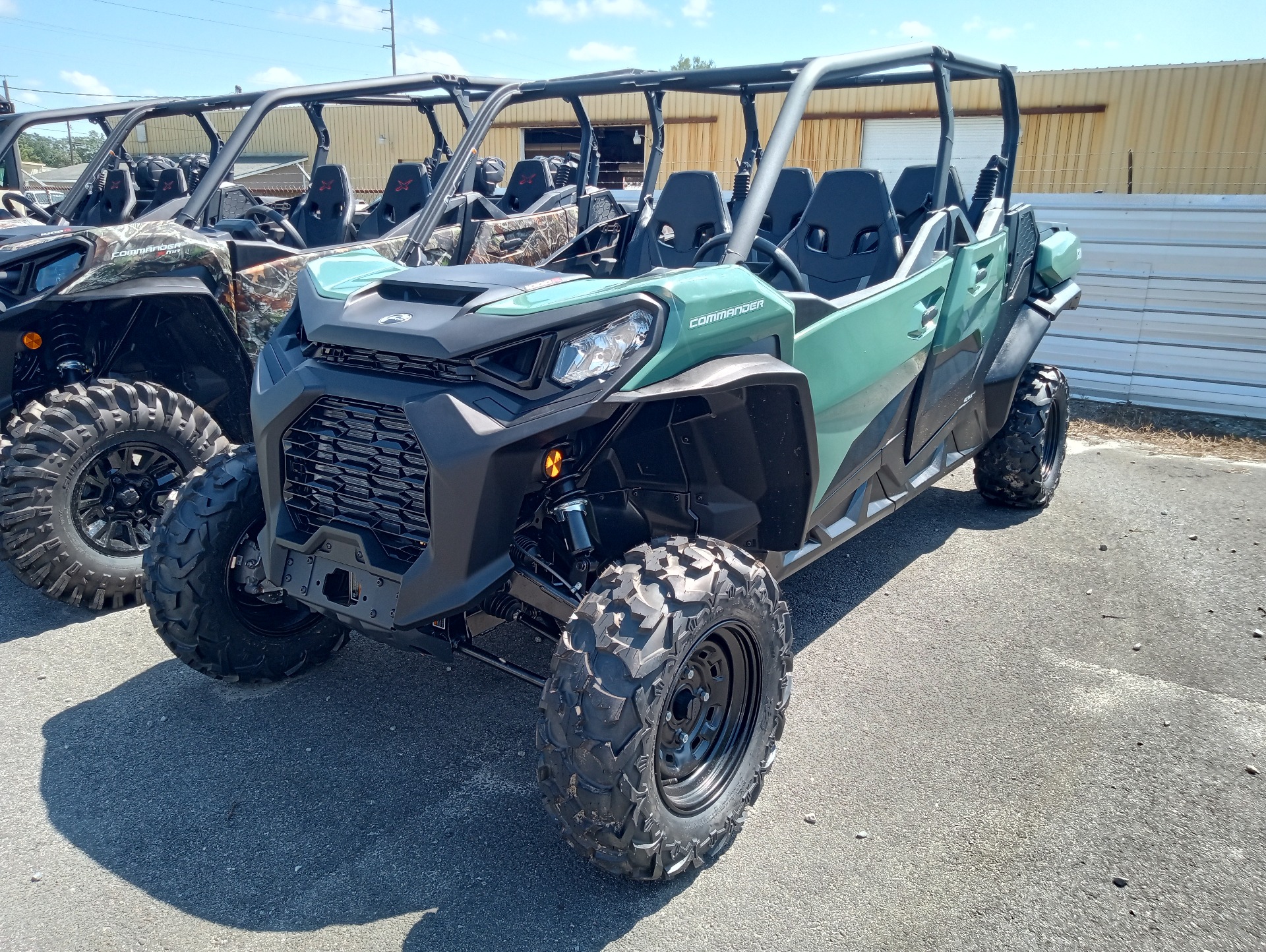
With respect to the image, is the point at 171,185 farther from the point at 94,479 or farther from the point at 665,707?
the point at 665,707

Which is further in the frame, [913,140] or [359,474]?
[913,140]

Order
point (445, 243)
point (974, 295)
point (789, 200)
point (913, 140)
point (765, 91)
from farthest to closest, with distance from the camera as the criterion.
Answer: point (913, 140)
point (445, 243)
point (789, 200)
point (974, 295)
point (765, 91)

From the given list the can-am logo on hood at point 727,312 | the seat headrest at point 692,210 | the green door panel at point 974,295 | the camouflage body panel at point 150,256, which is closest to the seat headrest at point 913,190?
the green door panel at point 974,295

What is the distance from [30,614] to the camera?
4.26 metres

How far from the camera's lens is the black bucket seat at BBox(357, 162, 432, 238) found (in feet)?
24.5

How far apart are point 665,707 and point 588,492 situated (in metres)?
0.68

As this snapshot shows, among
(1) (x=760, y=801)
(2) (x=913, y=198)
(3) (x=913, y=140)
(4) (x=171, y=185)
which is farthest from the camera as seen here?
(3) (x=913, y=140)

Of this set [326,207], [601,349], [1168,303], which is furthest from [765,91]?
[1168,303]

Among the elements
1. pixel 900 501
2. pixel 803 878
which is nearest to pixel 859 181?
pixel 900 501

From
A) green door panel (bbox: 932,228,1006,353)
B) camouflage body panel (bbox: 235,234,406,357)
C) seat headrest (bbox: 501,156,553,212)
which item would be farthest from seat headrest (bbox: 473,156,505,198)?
green door panel (bbox: 932,228,1006,353)

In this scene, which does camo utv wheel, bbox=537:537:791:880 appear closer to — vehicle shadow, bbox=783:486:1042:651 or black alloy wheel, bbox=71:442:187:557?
vehicle shadow, bbox=783:486:1042:651

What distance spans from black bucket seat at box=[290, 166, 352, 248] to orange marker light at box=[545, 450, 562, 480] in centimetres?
532

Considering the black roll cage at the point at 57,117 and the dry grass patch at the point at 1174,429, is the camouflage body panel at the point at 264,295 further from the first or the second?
the dry grass patch at the point at 1174,429

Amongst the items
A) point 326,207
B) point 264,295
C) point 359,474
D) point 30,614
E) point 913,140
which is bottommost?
point 30,614
